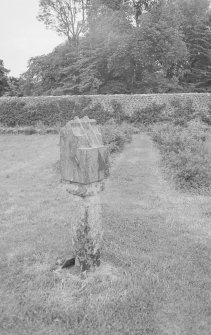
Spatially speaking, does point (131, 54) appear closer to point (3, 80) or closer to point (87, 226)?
point (3, 80)

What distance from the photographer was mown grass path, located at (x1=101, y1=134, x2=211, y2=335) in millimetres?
3473

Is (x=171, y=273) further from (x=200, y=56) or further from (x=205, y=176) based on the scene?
(x=200, y=56)

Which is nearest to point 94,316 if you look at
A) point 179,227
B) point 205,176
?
point 179,227

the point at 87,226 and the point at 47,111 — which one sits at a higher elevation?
the point at 47,111

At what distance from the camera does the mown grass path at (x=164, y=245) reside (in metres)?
3.47

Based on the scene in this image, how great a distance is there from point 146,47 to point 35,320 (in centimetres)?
2429

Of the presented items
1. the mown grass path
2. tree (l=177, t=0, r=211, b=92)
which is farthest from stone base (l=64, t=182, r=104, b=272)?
tree (l=177, t=0, r=211, b=92)

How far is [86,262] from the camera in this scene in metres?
3.98

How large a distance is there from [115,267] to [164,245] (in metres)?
1.04

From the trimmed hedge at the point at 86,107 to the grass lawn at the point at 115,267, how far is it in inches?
569

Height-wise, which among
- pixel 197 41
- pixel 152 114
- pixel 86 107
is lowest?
pixel 152 114

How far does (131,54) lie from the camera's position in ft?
83.8

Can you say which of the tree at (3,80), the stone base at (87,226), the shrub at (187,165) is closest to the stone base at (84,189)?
the stone base at (87,226)

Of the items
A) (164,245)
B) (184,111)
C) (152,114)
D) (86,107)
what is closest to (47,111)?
(86,107)
